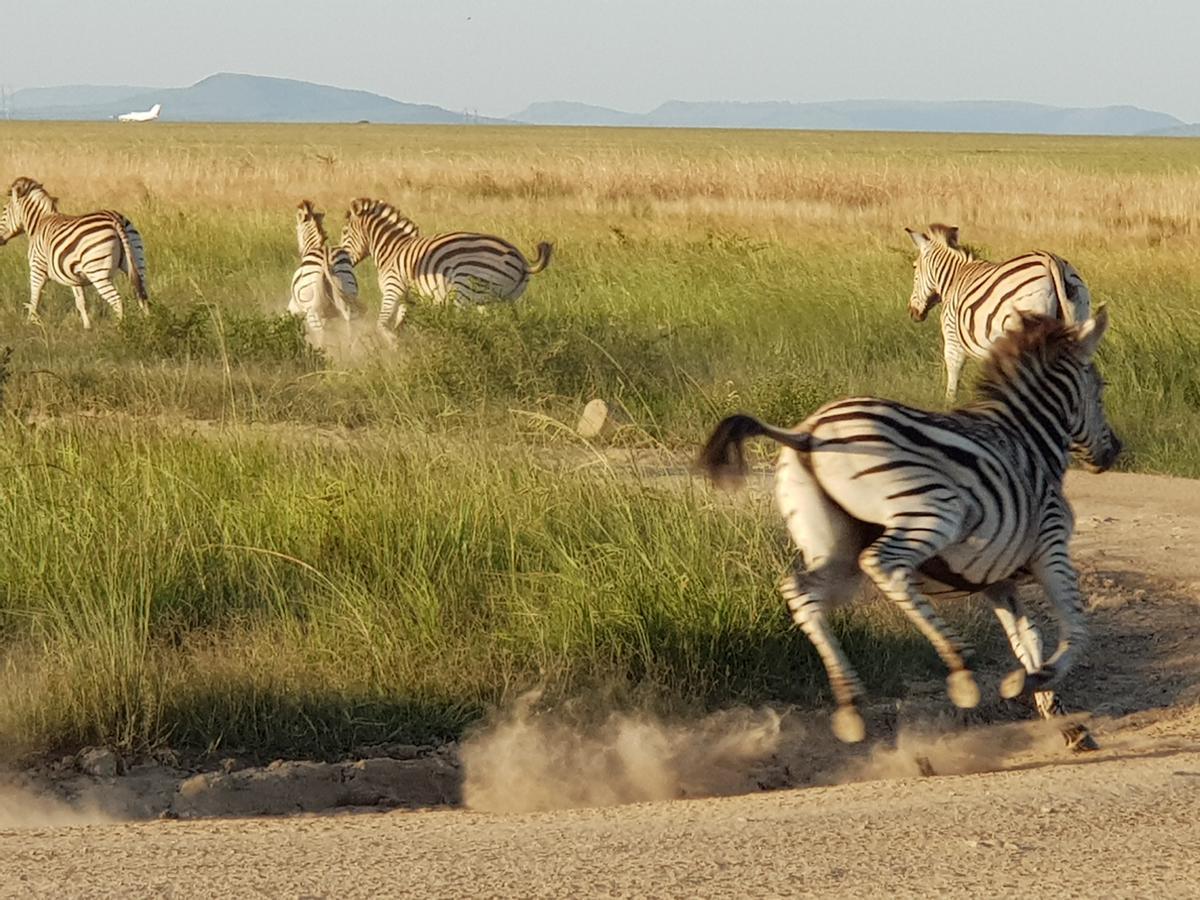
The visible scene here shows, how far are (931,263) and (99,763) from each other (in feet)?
28.1

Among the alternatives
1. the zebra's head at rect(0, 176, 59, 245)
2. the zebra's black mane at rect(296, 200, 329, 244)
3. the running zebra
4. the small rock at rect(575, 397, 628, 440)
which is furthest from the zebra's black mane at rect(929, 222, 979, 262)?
the zebra's head at rect(0, 176, 59, 245)

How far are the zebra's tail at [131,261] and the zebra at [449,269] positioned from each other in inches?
84.1

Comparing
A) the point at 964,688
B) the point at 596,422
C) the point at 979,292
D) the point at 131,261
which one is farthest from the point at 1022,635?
the point at 131,261

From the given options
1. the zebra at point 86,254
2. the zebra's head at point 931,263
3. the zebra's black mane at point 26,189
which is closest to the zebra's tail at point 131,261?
the zebra at point 86,254

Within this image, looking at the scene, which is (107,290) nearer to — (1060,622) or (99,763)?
(99,763)

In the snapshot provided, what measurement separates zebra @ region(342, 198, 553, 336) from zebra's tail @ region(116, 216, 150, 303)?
7.01 feet

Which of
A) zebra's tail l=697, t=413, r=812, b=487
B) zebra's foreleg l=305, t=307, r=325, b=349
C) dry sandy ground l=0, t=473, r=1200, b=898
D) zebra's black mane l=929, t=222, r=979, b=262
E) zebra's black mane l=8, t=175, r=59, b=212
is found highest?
zebra's black mane l=8, t=175, r=59, b=212

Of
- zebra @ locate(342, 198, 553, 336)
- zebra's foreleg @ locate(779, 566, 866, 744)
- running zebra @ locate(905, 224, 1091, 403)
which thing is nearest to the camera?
zebra's foreleg @ locate(779, 566, 866, 744)

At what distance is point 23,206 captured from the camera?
16688 mm

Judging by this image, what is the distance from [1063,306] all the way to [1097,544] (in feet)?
9.22

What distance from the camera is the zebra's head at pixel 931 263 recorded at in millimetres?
12547

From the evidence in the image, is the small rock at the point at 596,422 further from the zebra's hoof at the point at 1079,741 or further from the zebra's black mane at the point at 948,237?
the zebra's hoof at the point at 1079,741

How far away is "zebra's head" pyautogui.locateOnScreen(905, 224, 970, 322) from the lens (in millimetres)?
12547

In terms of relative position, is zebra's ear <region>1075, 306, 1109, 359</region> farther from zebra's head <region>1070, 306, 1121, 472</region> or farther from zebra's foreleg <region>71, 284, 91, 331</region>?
zebra's foreleg <region>71, 284, 91, 331</region>
